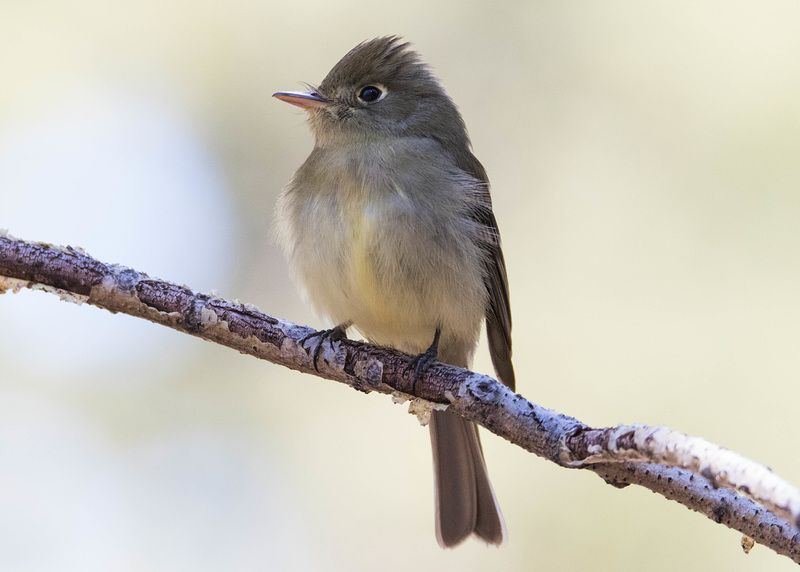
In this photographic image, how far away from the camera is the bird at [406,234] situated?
4.19 m

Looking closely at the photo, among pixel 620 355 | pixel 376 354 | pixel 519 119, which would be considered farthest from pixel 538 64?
pixel 376 354

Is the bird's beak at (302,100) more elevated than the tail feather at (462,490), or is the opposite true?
the bird's beak at (302,100)

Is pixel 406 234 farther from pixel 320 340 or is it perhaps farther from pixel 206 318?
pixel 206 318

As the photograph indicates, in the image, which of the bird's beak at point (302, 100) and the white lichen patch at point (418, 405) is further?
the bird's beak at point (302, 100)

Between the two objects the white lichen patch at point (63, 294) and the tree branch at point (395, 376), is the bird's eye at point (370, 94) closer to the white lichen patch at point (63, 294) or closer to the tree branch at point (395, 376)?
the tree branch at point (395, 376)

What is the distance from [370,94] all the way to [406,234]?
127 cm

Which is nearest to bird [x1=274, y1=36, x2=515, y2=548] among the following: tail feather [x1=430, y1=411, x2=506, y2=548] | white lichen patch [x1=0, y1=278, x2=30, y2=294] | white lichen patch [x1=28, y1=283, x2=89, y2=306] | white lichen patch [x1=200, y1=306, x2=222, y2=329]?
tail feather [x1=430, y1=411, x2=506, y2=548]

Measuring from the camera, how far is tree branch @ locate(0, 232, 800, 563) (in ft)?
8.84

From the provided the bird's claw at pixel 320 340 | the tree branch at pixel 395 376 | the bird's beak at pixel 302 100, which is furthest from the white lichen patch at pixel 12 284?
the bird's beak at pixel 302 100

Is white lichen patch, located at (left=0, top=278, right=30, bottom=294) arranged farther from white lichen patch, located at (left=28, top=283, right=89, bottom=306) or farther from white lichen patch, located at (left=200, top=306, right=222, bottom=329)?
white lichen patch, located at (left=200, top=306, right=222, bottom=329)

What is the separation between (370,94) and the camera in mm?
5066

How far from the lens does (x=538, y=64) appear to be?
7203 millimetres

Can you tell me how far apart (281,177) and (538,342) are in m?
2.49

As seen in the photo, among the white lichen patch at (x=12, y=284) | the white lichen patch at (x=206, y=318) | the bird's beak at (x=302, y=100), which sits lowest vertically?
the white lichen patch at (x=206, y=318)
